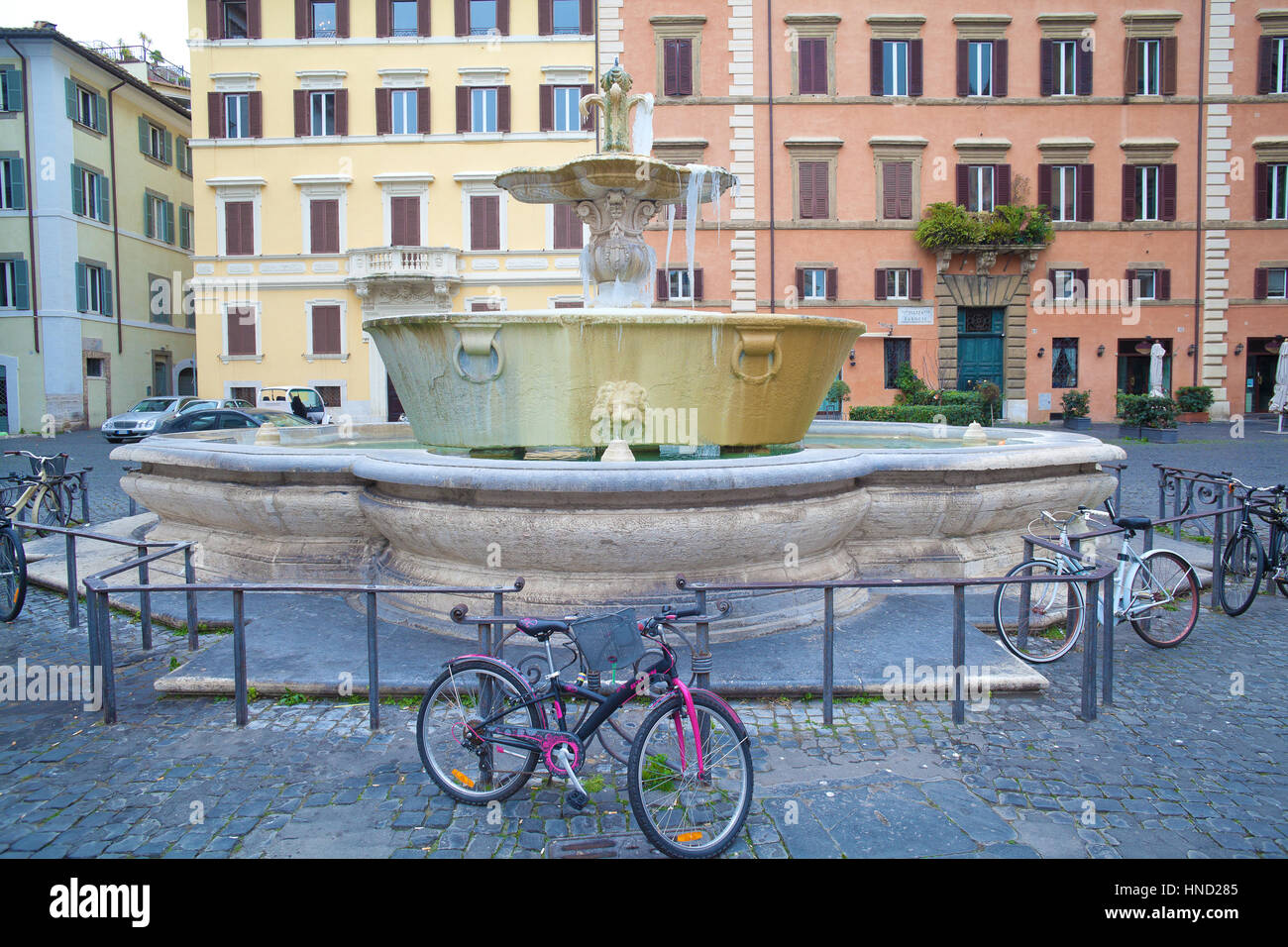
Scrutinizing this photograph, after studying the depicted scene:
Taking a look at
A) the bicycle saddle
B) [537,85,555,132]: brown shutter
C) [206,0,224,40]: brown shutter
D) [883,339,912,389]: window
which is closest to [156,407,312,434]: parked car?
the bicycle saddle

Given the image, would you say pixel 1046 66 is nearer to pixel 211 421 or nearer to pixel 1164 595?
pixel 211 421

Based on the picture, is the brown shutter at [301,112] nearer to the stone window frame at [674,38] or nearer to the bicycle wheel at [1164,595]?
the stone window frame at [674,38]

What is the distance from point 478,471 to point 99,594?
6.64 feet

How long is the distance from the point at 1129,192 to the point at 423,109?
24155mm

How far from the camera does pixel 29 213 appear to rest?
1227 inches

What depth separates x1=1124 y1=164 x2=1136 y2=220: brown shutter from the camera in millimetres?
31594

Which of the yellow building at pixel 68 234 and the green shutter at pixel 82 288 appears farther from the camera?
the green shutter at pixel 82 288

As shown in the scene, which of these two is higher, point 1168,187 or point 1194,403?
point 1168,187

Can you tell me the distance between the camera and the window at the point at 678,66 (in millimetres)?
31422

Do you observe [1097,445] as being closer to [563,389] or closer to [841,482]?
[841,482]

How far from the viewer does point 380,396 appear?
1304 inches

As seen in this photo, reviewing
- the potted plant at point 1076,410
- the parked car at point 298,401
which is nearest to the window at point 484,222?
the parked car at point 298,401

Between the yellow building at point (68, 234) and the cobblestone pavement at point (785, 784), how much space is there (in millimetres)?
30277

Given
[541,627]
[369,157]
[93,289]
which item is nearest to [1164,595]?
[541,627]
